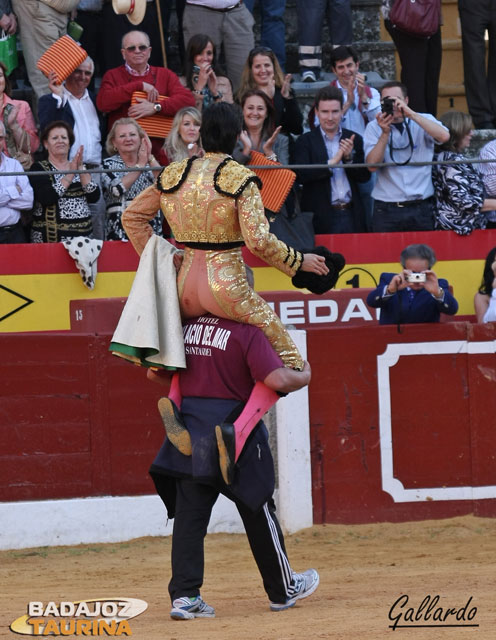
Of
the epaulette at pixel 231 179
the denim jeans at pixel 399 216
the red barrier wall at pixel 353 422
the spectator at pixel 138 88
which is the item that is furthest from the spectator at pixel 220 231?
the spectator at pixel 138 88

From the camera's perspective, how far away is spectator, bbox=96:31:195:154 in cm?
864

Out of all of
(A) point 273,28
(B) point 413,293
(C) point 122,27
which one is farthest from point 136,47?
(B) point 413,293

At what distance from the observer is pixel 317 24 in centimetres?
1018

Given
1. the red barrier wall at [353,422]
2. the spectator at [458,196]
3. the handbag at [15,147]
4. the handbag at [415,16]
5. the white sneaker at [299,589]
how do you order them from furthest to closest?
1. the handbag at [415,16]
2. the spectator at [458,196]
3. the handbag at [15,147]
4. the red barrier wall at [353,422]
5. the white sneaker at [299,589]

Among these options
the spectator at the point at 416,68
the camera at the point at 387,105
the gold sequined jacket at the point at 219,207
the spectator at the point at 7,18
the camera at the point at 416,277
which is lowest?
the camera at the point at 416,277

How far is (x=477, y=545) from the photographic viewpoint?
22.1ft

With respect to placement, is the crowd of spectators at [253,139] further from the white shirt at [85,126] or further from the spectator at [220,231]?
the spectator at [220,231]

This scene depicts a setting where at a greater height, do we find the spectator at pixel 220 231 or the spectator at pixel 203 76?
the spectator at pixel 203 76

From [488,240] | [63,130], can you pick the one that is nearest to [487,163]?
[488,240]

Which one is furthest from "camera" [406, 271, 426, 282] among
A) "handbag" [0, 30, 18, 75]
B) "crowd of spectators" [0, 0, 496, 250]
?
"handbag" [0, 30, 18, 75]

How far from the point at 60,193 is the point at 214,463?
3.62m

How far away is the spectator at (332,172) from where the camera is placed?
8367 millimetres

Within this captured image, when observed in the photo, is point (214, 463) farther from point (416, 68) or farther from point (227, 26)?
point (416, 68)

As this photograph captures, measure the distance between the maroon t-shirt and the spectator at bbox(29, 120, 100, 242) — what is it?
10.9 ft
